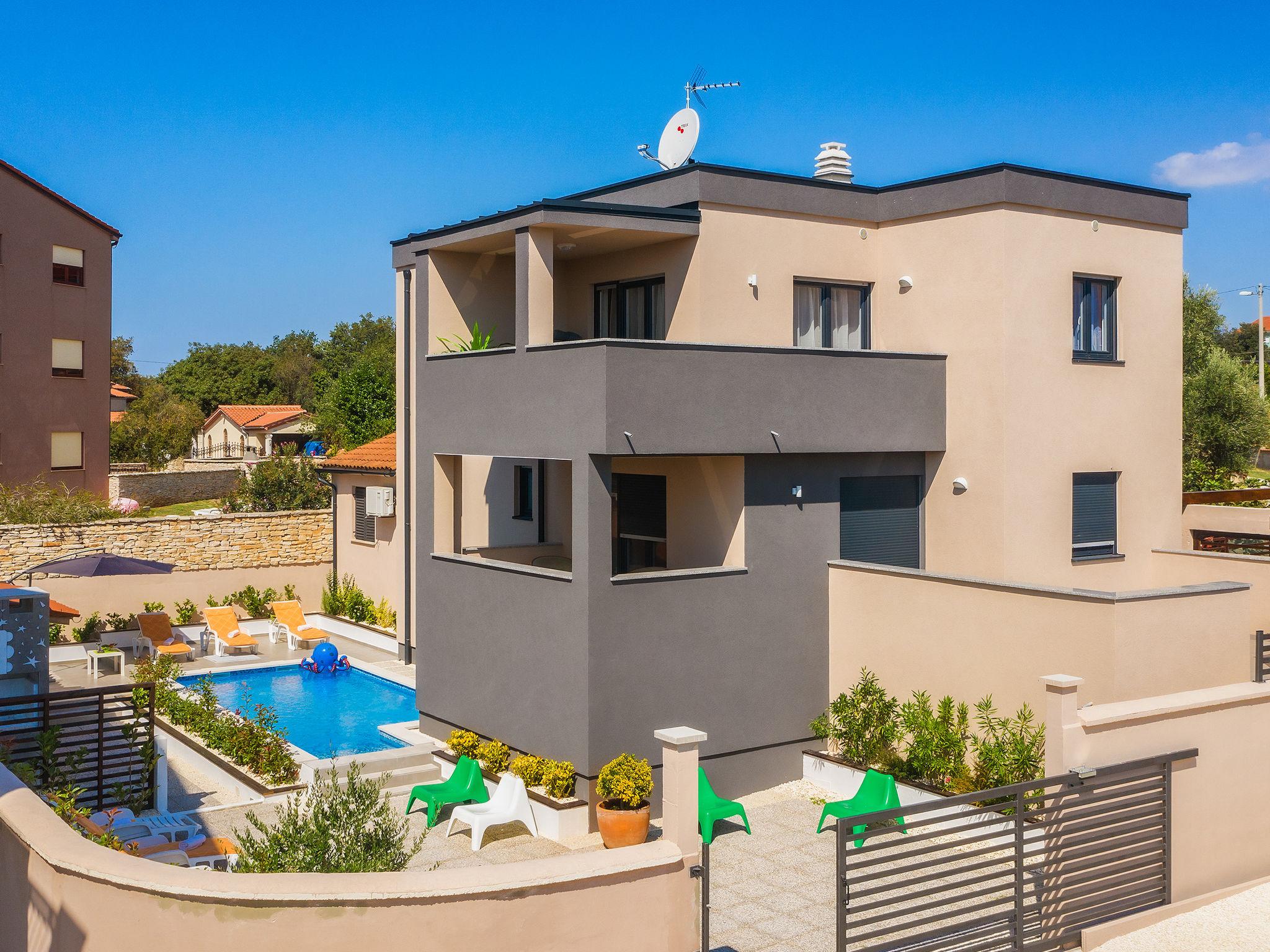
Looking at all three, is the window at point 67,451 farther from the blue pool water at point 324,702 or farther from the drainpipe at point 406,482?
the drainpipe at point 406,482

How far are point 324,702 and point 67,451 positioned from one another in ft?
79.4

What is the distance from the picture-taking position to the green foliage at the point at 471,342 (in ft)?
58.2

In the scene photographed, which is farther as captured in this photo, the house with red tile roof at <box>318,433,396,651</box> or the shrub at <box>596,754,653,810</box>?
the house with red tile roof at <box>318,433,396,651</box>

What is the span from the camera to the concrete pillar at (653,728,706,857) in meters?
8.39

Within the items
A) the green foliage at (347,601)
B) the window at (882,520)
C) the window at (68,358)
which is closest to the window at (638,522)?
the window at (882,520)

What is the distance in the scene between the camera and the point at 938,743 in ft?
45.5

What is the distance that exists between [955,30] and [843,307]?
14114 millimetres

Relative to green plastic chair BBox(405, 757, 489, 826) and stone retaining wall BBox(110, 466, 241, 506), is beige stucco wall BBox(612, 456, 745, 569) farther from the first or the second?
stone retaining wall BBox(110, 466, 241, 506)

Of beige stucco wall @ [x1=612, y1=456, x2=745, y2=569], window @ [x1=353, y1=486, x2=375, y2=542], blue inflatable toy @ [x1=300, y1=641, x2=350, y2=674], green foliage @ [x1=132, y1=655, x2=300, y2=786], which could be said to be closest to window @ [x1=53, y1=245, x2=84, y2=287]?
window @ [x1=353, y1=486, x2=375, y2=542]

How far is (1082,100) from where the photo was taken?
29031mm

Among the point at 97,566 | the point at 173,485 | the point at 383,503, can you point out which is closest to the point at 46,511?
the point at 97,566

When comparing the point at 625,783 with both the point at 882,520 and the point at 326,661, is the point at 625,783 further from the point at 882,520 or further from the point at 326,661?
the point at 326,661

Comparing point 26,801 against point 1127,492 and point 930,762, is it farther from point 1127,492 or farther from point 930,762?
point 1127,492

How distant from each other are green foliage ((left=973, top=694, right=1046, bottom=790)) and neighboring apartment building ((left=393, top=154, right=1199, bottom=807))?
0.42 metres
